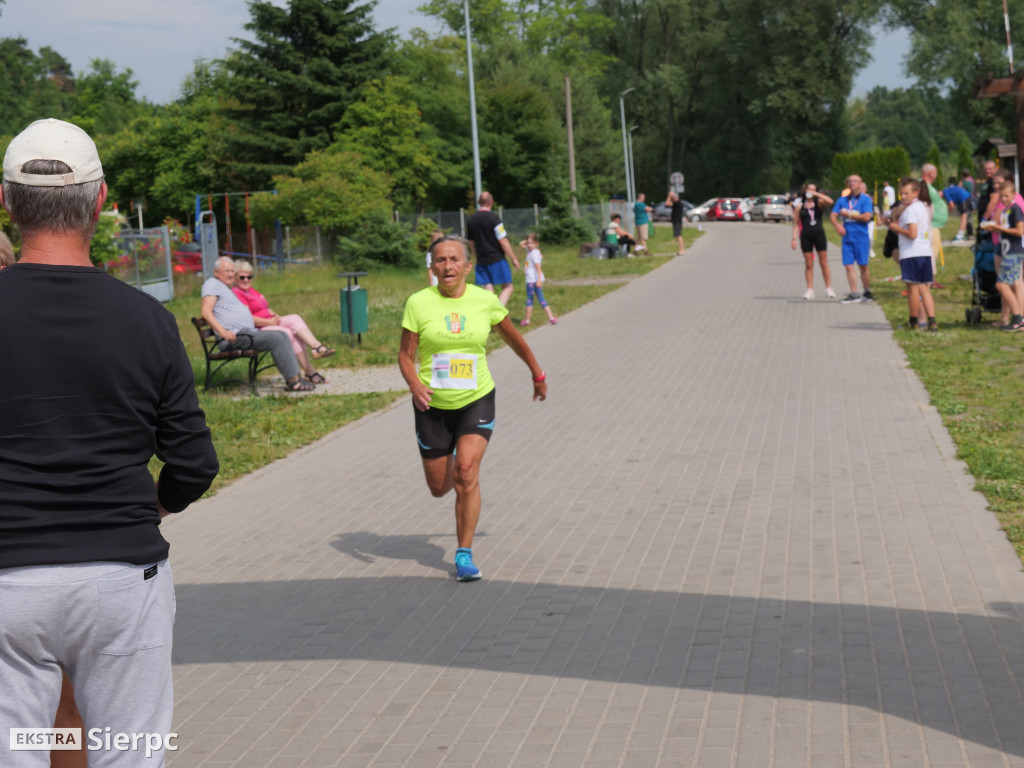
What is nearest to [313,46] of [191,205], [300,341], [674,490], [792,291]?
[191,205]

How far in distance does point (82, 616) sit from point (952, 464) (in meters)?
6.86

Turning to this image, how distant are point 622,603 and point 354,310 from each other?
10443mm

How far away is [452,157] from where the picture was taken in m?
58.1

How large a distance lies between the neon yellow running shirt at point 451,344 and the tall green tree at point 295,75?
43.5 meters

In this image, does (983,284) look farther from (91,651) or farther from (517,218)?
(517,218)

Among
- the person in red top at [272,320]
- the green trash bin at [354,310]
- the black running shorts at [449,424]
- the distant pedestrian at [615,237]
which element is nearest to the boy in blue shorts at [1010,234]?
the green trash bin at [354,310]

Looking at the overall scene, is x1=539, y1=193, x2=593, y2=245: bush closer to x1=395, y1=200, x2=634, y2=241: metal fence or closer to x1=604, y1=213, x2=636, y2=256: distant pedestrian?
x1=395, y1=200, x2=634, y2=241: metal fence

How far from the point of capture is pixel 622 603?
5.74m

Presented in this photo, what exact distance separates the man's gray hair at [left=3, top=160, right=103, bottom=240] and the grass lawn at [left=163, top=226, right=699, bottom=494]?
638cm

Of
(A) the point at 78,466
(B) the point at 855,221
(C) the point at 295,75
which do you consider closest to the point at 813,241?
(B) the point at 855,221

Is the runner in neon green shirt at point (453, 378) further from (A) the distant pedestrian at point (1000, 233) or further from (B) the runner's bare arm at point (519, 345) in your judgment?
(A) the distant pedestrian at point (1000, 233)

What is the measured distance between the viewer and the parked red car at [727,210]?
70188mm

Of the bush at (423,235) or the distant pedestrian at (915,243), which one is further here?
the bush at (423,235)

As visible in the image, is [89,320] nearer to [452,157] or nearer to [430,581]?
[430,581]
